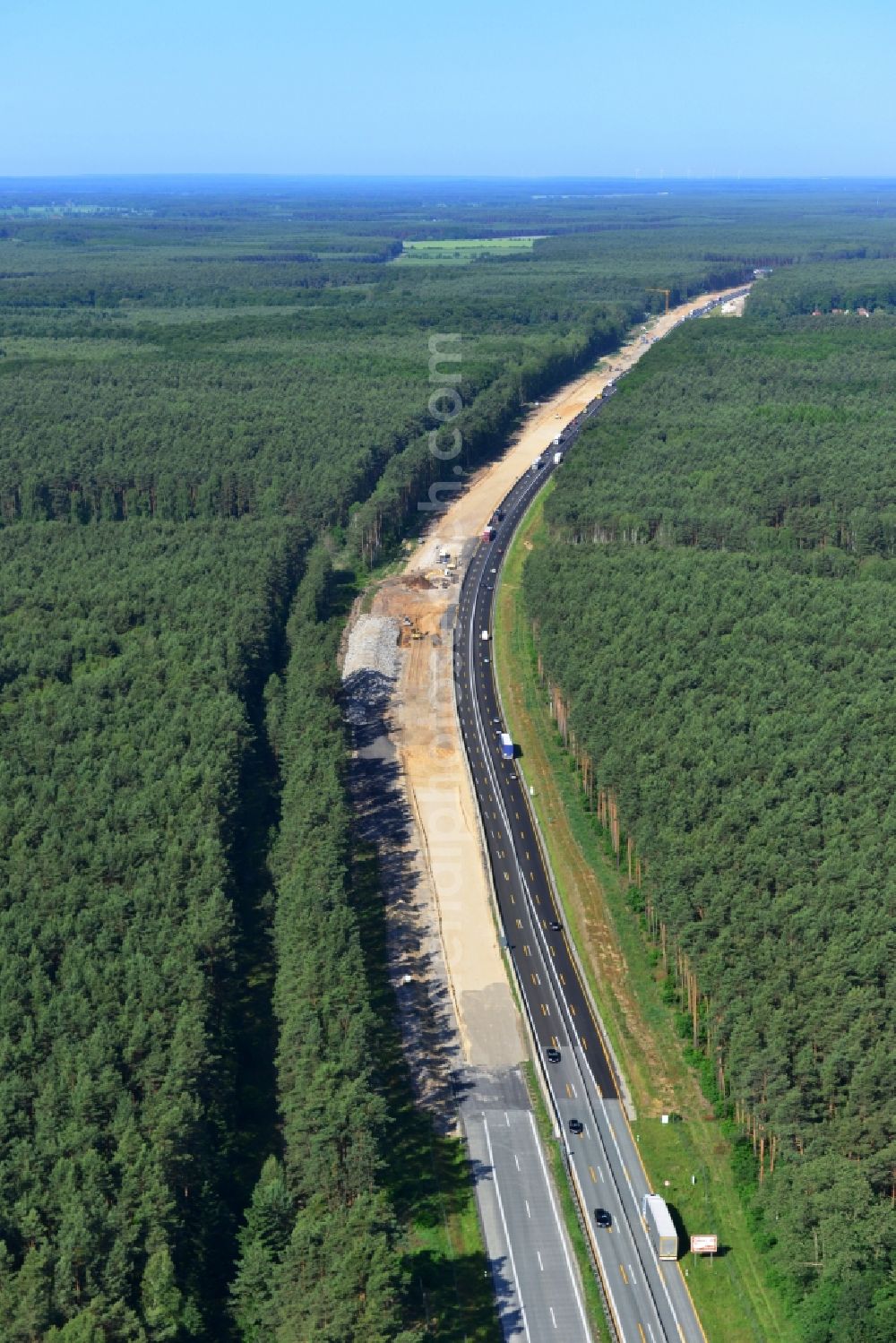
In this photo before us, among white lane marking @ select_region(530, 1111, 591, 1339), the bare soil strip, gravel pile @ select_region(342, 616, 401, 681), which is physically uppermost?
gravel pile @ select_region(342, 616, 401, 681)

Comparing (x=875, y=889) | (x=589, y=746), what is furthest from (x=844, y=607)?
(x=875, y=889)

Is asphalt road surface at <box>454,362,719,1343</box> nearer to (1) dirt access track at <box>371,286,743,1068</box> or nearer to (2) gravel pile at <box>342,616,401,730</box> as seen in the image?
(1) dirt access track at <box>371,286,743,1068</box>

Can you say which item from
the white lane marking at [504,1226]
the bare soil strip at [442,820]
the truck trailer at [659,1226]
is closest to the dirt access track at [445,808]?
the bare soil strip at [442,820]

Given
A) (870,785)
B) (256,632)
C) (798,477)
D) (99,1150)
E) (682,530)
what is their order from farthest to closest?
(798,477), (682,530), (256,632), (870,785), (99,1150)

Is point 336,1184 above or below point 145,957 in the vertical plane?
below

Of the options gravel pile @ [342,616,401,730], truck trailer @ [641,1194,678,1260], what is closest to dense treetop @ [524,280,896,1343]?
truck trailer @ [641,1194,678,1260]

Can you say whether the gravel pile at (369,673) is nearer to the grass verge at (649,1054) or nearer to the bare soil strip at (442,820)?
the bare soil strip at (442,820)

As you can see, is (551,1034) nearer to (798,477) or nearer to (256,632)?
(256,632)
